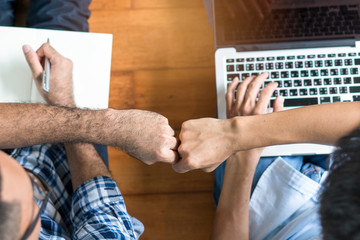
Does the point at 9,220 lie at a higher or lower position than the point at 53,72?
lower

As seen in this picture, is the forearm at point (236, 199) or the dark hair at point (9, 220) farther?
the forearm at point (236, 199)

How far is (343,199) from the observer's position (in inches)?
16.6

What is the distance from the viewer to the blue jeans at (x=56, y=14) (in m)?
0.90

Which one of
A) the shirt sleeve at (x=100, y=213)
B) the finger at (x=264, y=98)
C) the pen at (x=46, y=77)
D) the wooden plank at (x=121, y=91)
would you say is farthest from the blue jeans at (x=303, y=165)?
the pen at (x=46, y=77)

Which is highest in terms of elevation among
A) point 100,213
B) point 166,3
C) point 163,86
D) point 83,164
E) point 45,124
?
point 166,3

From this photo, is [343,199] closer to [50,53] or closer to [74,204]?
[74,204]

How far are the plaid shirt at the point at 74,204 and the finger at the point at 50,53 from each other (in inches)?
8.9

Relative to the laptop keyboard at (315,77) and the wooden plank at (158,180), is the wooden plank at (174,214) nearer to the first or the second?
the wooden plank at (158,180)

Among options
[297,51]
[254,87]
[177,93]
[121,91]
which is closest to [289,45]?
[297,51]

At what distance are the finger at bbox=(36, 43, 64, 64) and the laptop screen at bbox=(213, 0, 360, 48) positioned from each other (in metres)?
0.41

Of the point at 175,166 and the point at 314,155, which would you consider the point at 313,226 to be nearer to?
the point at 314,155

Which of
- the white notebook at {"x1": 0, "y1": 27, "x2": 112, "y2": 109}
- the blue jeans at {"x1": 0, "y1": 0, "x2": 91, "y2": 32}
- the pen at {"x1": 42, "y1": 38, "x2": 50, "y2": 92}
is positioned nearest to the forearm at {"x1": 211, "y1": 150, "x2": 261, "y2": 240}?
the white notebook at {"x1": 0, "y1": 27, "x2": 112, "y2": 109}

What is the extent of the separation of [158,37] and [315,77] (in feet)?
1.73

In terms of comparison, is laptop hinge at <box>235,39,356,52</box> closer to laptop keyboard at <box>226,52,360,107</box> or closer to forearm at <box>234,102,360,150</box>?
laptop keyboard at <box>226,52,360,107</box>
